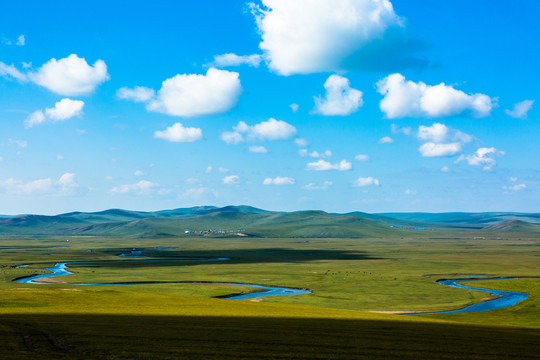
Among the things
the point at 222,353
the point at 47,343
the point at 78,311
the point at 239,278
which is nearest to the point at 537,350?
the point at 222,353

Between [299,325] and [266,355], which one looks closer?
[266,355]

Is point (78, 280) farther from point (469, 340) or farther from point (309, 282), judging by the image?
point (469, 340)

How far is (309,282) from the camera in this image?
135m

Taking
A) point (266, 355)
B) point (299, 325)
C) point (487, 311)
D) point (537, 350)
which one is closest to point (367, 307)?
point (487, 311)

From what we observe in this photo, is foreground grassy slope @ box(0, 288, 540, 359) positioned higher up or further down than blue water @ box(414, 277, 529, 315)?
higher up

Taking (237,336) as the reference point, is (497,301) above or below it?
below

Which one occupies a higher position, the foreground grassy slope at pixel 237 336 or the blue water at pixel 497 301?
the foreground grassy slope at pixel 237 336

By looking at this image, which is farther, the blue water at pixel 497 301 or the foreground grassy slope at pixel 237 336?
the blue water at pixel 497 301

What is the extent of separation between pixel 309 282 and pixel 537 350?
96253mm

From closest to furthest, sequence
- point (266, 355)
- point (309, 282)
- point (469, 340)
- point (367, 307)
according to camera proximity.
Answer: point (266, 355) → point (469, 340) → point (367, 307) → point (309, 282)

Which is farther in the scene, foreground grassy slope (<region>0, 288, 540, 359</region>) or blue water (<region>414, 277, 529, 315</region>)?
blue water (<region>414, 277, 529, 315</region>)

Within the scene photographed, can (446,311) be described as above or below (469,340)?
below

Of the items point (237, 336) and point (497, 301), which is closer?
point (237, 336)

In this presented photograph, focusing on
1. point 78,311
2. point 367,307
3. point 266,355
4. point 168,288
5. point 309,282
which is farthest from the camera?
point 309,282
